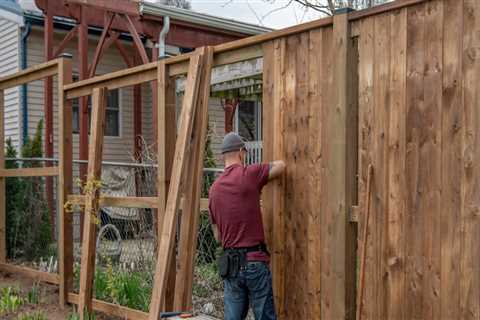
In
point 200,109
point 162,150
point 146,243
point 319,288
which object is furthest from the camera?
point 146,243

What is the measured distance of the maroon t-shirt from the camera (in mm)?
3967

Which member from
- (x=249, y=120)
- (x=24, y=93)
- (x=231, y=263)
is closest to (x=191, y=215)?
(x=231, y=263)

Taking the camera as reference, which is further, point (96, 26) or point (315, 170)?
point (96, 26)

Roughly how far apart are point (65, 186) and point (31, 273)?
Result: 1.50 m

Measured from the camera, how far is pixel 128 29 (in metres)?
11.1

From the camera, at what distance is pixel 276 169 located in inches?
157

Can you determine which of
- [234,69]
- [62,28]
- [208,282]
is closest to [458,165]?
[234,69]

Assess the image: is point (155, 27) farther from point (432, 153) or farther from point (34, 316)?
point (432, 153)

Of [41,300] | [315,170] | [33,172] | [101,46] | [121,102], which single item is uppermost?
[101,46]

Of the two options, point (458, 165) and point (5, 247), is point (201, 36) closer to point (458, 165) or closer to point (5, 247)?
point (5, 247)

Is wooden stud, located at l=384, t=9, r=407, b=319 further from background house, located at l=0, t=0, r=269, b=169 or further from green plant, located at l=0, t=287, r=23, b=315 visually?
background house, located at l=0, t=0, r=269, b=169

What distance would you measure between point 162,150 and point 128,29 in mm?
6563

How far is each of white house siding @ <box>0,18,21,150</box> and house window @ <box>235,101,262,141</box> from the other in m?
5.31

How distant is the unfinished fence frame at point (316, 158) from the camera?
343 centimetres
